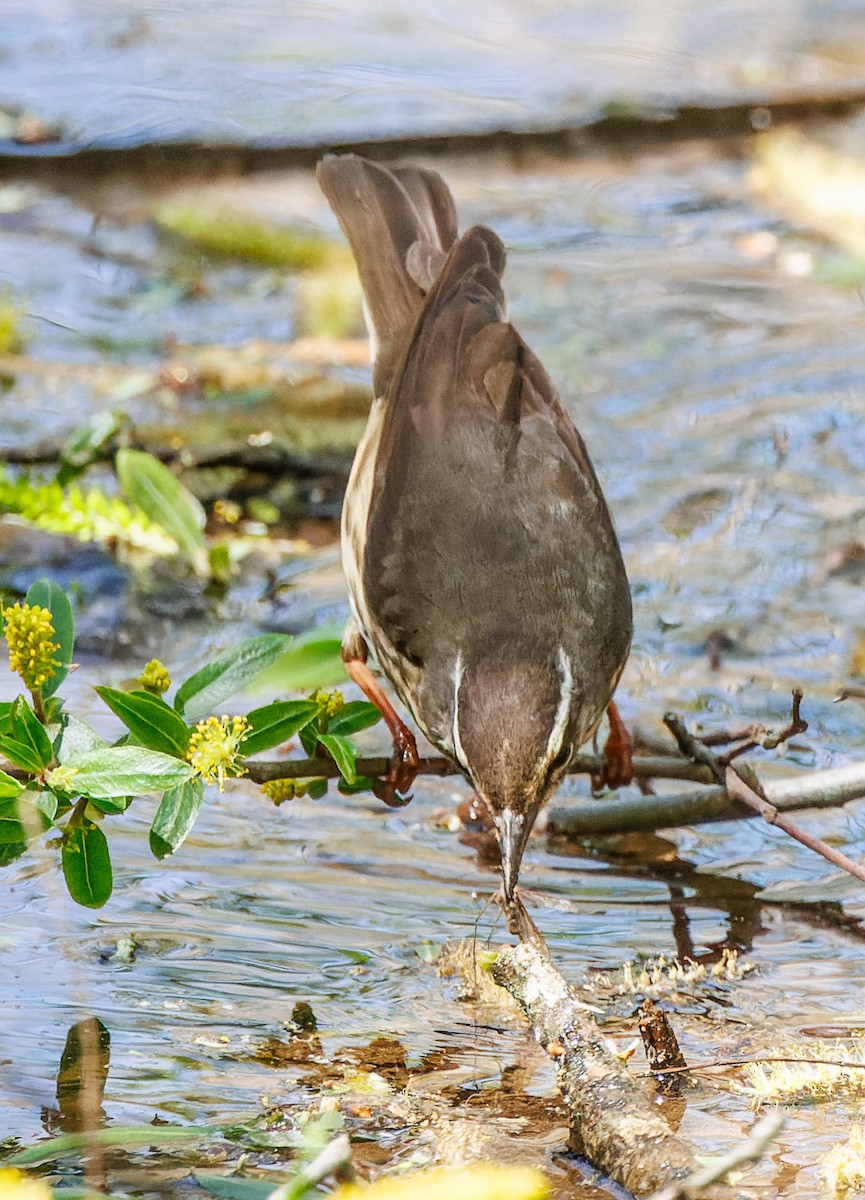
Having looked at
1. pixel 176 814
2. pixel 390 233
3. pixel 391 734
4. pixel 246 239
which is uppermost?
pixel 390 233

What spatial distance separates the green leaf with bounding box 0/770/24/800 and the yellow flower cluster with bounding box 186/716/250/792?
36cm

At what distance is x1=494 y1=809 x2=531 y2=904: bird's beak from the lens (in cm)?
379

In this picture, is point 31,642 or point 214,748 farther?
point 214,748

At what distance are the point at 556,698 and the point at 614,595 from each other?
2.51ft

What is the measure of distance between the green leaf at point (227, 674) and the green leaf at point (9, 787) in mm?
561

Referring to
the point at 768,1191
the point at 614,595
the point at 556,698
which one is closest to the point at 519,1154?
the point at 768,1191

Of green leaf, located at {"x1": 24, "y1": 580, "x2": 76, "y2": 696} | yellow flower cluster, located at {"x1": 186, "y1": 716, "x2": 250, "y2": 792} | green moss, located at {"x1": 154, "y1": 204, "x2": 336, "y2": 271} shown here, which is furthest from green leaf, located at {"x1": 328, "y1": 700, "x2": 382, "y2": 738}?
green moss, located at {"x1": 154, "y1": 204, "x2": 336, "y2": 271}

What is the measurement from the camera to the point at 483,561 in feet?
15.8

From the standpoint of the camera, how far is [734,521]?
271 inches

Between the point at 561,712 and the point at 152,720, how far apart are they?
102 cm

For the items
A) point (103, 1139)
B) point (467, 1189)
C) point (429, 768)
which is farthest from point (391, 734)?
point (467, 1189)

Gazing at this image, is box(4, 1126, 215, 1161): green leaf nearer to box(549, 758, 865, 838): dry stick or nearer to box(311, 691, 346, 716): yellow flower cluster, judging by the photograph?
box(311, 691, 346, 716): yellow flower cluster

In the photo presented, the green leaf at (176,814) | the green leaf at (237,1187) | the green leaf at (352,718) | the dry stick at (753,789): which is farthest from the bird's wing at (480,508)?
the green leaf at (237,1187)

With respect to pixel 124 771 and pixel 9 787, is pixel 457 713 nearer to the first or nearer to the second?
pixel 124 771
